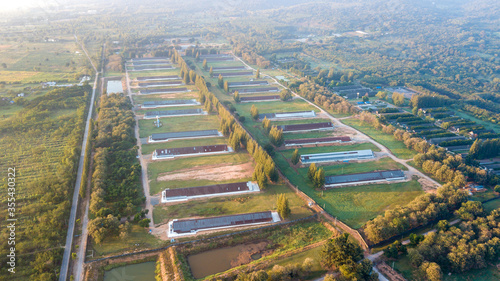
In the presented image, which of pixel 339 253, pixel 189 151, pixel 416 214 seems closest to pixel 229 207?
pixel 339 253

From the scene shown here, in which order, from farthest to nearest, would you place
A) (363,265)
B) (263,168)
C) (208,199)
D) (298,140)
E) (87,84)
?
(87,84)
(298,140)
(263,168)
(208,199)
(363,265)

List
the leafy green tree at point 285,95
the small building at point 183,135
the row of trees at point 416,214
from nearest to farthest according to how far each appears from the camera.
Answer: the row of trees at point 416,214 < the small building at point 183,135 < the leafy green tree at point 285,95

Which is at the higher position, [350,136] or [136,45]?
[136,45]

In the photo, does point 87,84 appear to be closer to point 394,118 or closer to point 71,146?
point 71,146

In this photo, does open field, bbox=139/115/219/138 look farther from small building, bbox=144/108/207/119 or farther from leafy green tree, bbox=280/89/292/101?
leafy green tree, bbox=280/89/292/101

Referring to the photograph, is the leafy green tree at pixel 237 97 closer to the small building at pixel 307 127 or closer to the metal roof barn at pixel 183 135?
the small building at pixel 307 127

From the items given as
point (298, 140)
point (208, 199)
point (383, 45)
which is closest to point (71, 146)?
point (208, 199)

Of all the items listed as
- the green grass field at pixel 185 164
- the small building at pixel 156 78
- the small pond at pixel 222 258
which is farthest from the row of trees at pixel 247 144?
the small building at pixel 156 78
